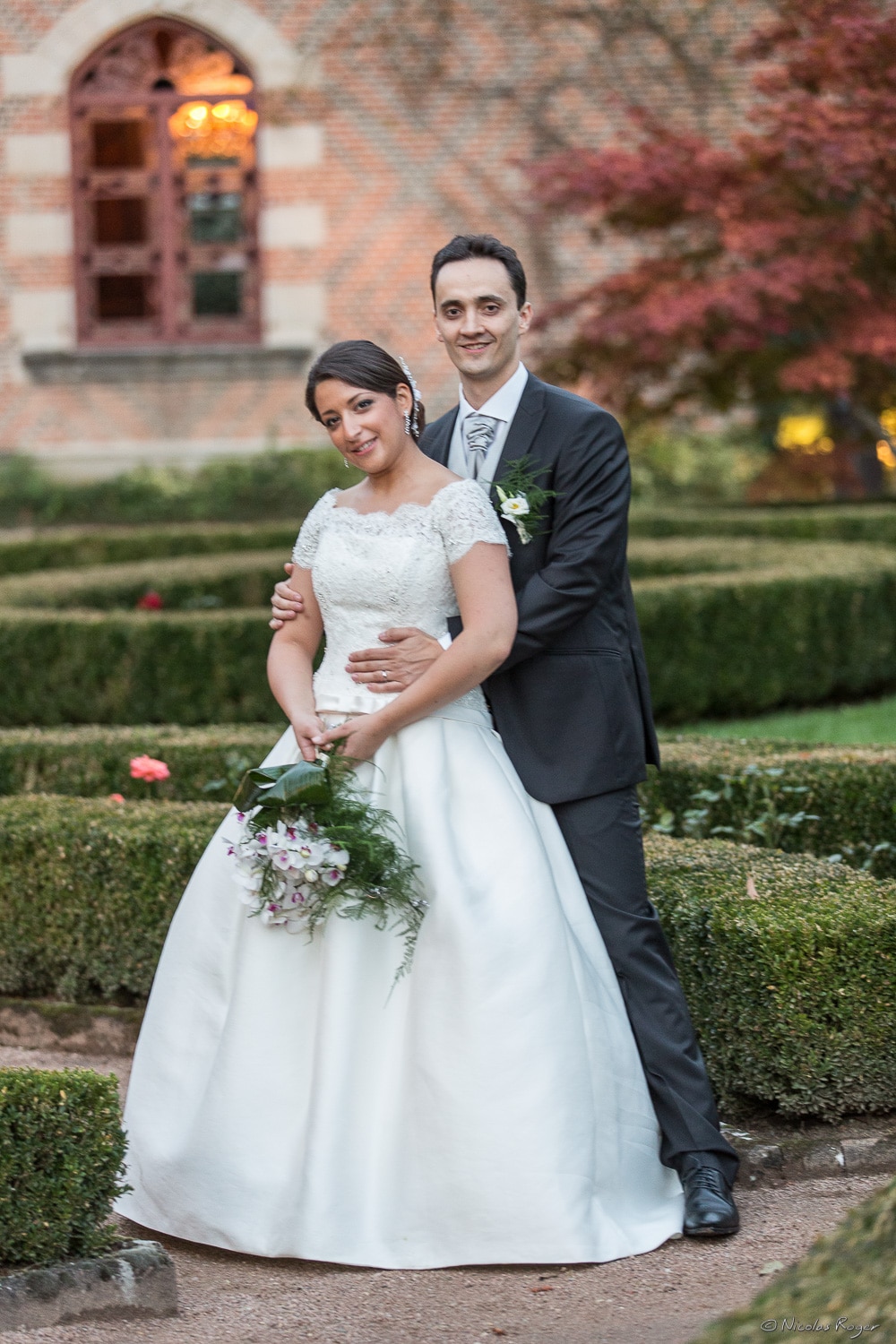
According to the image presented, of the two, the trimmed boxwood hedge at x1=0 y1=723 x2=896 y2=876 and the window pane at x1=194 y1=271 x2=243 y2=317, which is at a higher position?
the window pane at x1=194 y1=271 x2=243 y2=317

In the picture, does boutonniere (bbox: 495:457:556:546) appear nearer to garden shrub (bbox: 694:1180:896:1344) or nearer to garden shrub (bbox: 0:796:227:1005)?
garden shrub (bbox: 0:796:227:1005)

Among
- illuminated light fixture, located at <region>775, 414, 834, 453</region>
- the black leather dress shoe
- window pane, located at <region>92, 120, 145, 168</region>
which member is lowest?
the black leather dress shoe

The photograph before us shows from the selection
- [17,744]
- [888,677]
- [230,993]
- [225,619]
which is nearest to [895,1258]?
[230,993]

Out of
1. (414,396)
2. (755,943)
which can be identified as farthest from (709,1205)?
(414,396)

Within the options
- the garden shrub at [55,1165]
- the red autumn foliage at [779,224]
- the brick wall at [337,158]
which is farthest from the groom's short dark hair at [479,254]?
the brick wall at [337,158]

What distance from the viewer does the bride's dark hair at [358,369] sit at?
3.21 metres

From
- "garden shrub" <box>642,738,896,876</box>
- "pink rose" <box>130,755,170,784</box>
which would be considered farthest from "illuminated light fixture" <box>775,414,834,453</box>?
"pink rose" <box>130,755,170,784</box>

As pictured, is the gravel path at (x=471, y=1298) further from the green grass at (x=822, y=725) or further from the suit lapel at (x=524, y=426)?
the green grass at (x=822, y=725)

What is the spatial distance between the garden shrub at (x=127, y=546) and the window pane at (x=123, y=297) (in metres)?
4.64

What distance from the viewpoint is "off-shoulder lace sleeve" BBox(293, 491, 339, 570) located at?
340cm

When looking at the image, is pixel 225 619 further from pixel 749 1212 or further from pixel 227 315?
pixel 227 315

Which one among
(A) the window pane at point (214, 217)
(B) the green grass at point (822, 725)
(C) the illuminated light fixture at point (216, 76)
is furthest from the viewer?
(A) the window pane at point (214, 217)

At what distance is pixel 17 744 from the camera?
18.6ft

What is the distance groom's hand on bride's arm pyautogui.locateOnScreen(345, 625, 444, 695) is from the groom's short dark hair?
723 millimetres
